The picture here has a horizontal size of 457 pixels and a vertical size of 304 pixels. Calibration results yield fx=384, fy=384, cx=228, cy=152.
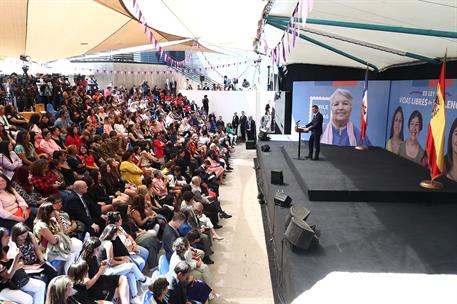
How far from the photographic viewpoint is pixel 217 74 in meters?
21.3

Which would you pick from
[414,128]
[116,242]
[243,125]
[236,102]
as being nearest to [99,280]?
[116,242]

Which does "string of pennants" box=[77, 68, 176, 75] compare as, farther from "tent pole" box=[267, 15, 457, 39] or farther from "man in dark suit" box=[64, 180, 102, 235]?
"tent pole" box=[267, 15, 457, 39]

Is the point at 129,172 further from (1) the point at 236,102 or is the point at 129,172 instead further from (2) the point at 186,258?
(1) the point at 236,102

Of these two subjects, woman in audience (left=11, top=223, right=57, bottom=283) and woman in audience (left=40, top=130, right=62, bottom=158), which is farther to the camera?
woman in audience (left=40, top=130, right=62, bottom=158)

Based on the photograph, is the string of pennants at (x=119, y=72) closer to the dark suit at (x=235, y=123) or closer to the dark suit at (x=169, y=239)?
the dark suit at (x=235, y=123)

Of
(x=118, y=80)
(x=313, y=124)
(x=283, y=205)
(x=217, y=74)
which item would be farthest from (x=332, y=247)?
(x=217, y=74)

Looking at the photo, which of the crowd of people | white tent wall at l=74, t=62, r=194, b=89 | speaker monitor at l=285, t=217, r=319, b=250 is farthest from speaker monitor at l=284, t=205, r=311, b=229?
white tent wall at l=74, t=62, r=194, b=89

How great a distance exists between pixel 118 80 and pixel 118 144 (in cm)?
1248

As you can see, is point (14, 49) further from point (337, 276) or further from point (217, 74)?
point (217, 74)

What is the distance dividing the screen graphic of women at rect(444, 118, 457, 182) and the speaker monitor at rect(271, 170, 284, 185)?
285cm

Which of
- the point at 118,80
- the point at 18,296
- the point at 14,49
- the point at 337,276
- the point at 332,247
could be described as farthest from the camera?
the point at 118,80

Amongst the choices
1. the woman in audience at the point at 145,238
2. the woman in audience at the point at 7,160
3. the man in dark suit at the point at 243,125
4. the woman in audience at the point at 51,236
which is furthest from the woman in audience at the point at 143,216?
the man in dark suit at the point at 243,125

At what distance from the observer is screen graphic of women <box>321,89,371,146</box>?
34.4ft

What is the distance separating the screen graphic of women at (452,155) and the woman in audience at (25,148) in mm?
6514
